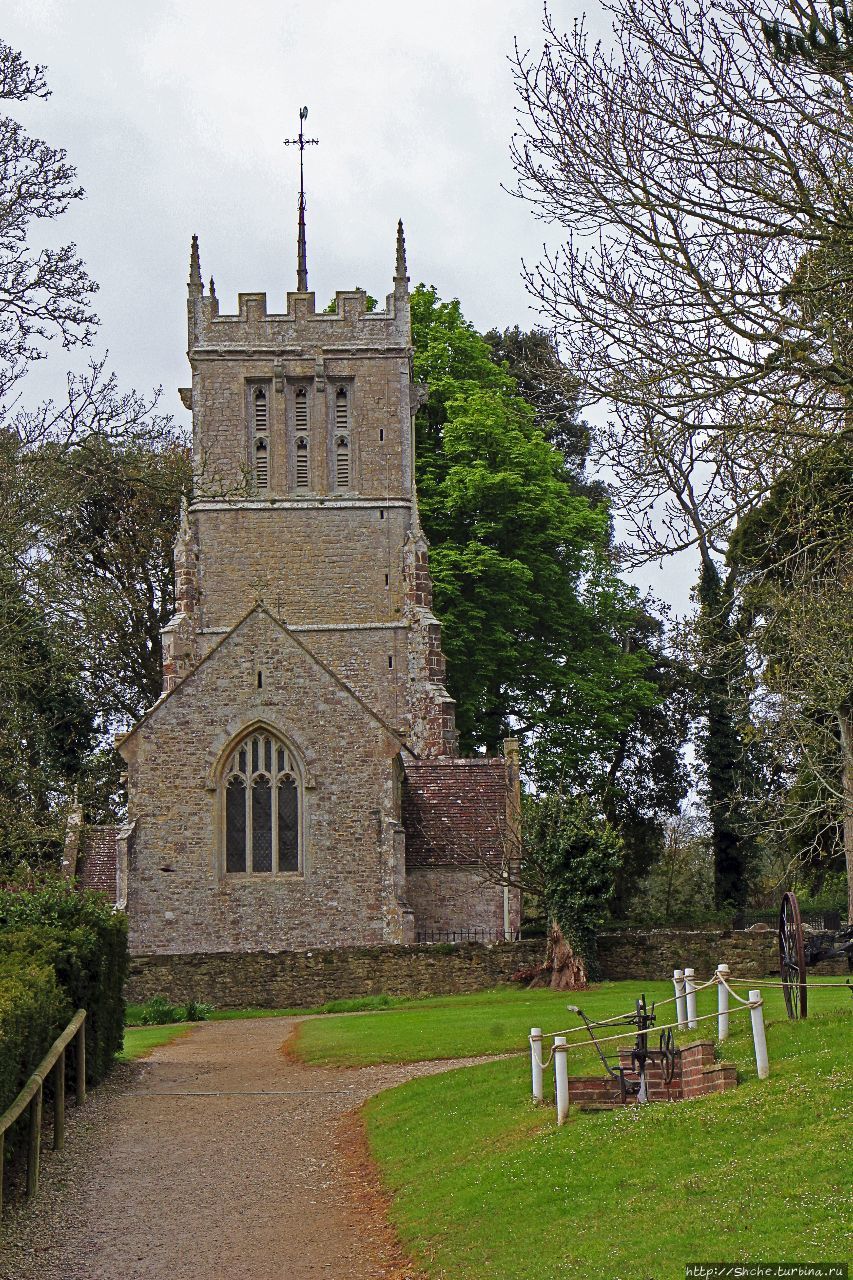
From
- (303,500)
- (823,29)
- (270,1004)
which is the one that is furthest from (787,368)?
(303,500)

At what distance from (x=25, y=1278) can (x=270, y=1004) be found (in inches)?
690

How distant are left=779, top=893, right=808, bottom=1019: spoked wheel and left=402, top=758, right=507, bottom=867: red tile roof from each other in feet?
61.3

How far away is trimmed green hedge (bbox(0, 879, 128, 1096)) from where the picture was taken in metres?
17.0

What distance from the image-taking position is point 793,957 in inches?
570

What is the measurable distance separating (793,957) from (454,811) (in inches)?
848

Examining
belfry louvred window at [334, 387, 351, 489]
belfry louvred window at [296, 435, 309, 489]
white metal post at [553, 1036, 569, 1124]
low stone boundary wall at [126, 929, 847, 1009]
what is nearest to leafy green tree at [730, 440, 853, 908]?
low stone boundary wall at [126, 929, 847, 1009]

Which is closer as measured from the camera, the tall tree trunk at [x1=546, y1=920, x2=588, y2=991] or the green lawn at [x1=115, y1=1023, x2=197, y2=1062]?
the green lawn at [x1=115, y1=1023, x2=197, y2=1062]

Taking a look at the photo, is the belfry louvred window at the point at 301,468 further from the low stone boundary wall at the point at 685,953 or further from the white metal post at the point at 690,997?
the white metal post at the point at 690,997

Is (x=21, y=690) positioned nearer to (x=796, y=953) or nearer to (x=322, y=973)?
(x=322, y=973)

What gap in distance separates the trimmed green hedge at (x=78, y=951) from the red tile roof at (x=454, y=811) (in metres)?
13.7

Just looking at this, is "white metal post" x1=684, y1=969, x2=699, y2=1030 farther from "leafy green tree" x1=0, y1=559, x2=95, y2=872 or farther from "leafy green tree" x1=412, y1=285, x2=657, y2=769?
"leafy green tree" x1=412, y1=285, x2=657, y2=769

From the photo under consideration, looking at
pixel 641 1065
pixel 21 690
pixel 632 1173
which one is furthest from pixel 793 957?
pixel 21 690

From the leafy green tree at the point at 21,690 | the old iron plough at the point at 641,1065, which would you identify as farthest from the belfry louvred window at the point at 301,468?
the old iron plough at the point at 641,1065

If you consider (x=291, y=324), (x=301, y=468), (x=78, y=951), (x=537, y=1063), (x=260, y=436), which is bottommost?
(x=537, y=1063)
